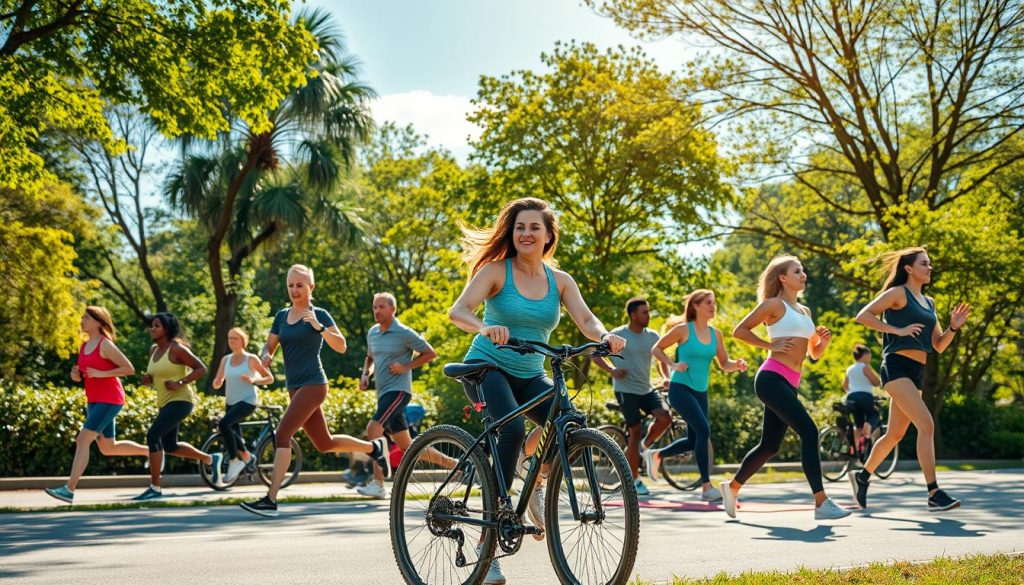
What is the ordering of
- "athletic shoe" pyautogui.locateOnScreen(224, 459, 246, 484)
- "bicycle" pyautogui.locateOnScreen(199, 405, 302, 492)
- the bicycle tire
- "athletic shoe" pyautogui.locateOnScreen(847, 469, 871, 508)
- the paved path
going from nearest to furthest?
the paved path
"athletic shoe" pyautogui.locateOnScreen(847, 469, 871, 508)
"athletic shoe" pyautogui.locateOnScreen(224, 459, 246, 484)
"bicycle" pyautogui.locateOnScreen(199, 405, 302, 492)
the bicycle tire

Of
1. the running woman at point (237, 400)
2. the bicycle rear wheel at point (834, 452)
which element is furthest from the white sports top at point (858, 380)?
the running woman at point (237, 400)

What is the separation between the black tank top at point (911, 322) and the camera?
9.12 meters

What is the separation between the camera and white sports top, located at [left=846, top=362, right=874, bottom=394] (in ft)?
50.8

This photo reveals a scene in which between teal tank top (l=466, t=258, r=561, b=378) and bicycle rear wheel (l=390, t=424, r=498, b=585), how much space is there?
43cm

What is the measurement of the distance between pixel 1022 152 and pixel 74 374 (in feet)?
71.5

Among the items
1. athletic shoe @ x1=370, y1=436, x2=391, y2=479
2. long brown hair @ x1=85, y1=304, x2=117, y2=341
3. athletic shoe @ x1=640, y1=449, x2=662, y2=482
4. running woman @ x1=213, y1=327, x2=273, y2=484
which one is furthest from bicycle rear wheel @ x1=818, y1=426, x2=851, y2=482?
long brown hair @ x1=85, y1=304, x2=117, y2=341

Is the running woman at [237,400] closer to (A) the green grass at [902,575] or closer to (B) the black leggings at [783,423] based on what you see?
(B) the black leggings at [783,423]

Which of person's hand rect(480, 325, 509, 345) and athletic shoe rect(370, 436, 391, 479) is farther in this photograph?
athletic shoe rect(370, 436, 391, 479)

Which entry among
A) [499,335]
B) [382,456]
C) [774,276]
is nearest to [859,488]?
[774,276]

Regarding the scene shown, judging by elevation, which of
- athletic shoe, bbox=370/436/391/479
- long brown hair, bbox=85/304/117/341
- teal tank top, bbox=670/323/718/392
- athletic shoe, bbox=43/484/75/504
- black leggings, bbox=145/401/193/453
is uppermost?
long brown hair, bbox=85/304/117/341

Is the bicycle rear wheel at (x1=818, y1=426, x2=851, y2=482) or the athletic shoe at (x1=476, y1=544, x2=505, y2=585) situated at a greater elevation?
the bicycle rear wheel at (x1=818, y1=426, x2=851, y2=482)

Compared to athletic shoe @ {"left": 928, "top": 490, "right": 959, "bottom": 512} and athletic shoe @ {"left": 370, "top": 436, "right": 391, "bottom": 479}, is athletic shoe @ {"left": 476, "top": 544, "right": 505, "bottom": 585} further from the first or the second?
athletic shoe @ {"left": 370, "top": 436, "right": 391, "bottom": 479}

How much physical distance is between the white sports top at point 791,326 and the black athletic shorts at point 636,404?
140 inches

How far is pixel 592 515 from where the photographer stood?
4496 mm
